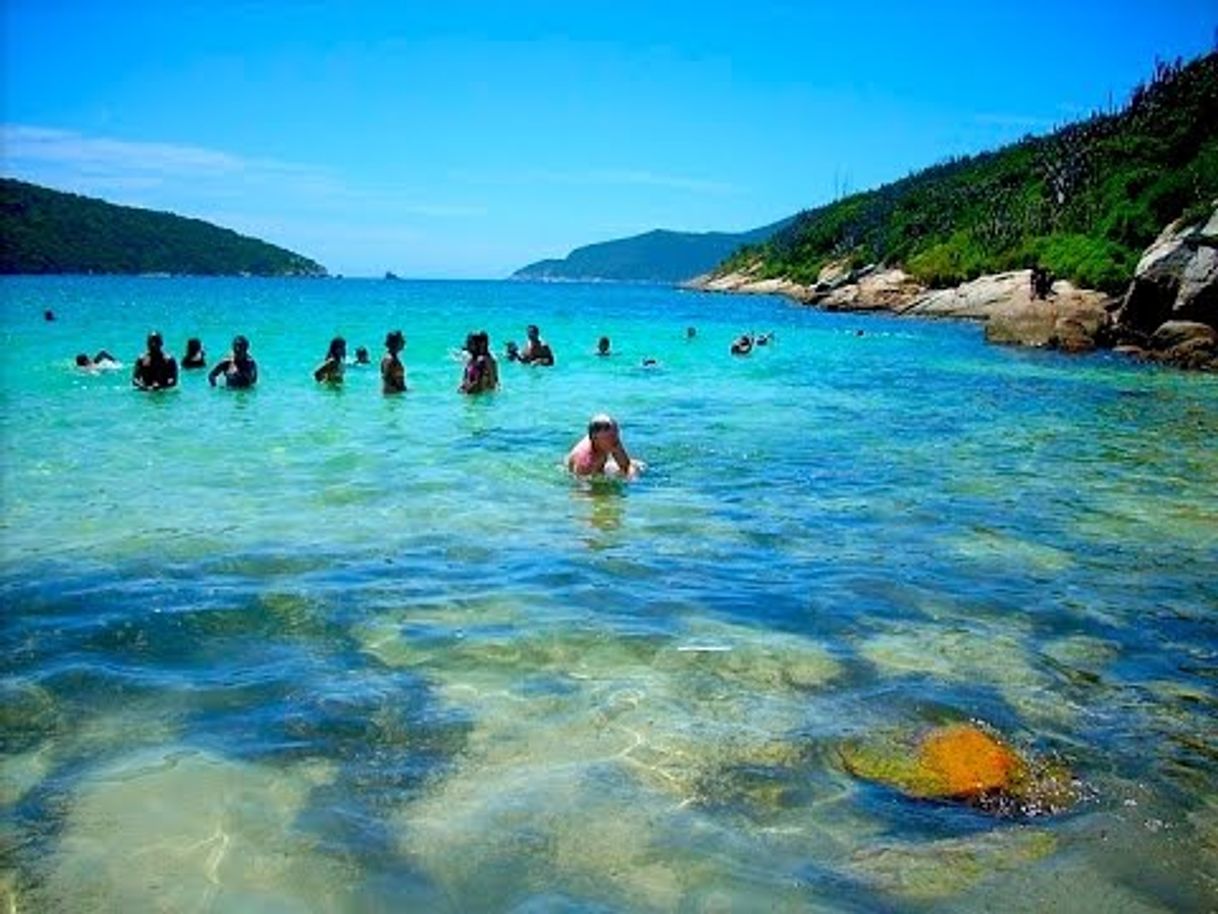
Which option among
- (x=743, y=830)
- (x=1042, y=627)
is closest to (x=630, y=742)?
(x=743, y=830)

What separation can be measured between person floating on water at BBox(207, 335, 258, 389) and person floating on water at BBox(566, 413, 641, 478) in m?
12.5

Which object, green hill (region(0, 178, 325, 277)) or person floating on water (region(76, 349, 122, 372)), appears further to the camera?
green hill (region(0, 178, 325, 277))

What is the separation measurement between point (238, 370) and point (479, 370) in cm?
538

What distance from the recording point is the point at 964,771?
4.54 metres

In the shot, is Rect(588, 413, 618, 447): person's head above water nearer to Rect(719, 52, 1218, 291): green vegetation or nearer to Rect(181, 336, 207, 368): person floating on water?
Rect(181, 336, 207, 368): person floating on water

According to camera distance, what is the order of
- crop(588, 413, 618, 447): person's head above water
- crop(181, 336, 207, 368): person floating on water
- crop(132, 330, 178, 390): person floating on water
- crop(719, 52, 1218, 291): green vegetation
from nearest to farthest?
1. crop(588, 413, 618, 447): person's head above water
2. crop(132, 330, 178, 390): person floating on water
3. crop(181, 336, 207, 368): person floating on water
4. crop(719, 52, 1218, 291): green vegetation

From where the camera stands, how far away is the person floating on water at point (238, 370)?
21484mm

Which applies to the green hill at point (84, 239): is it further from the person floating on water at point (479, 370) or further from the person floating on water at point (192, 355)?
the person floating on water at point (479, 370)

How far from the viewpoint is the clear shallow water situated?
3842mm

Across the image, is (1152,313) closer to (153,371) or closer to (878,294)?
(153,371)

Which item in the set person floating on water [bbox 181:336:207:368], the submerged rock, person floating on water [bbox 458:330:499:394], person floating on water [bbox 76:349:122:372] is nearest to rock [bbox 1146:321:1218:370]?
person floating on water [bbox 458:330:499:394]

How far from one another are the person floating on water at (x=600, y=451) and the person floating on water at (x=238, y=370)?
40.9 ft

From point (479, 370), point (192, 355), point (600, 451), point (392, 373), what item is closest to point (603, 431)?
point (600, 451)

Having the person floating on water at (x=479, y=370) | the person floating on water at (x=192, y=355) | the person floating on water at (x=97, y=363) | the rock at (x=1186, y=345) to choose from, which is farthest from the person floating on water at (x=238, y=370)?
the rock at (x=1186, y=345)
